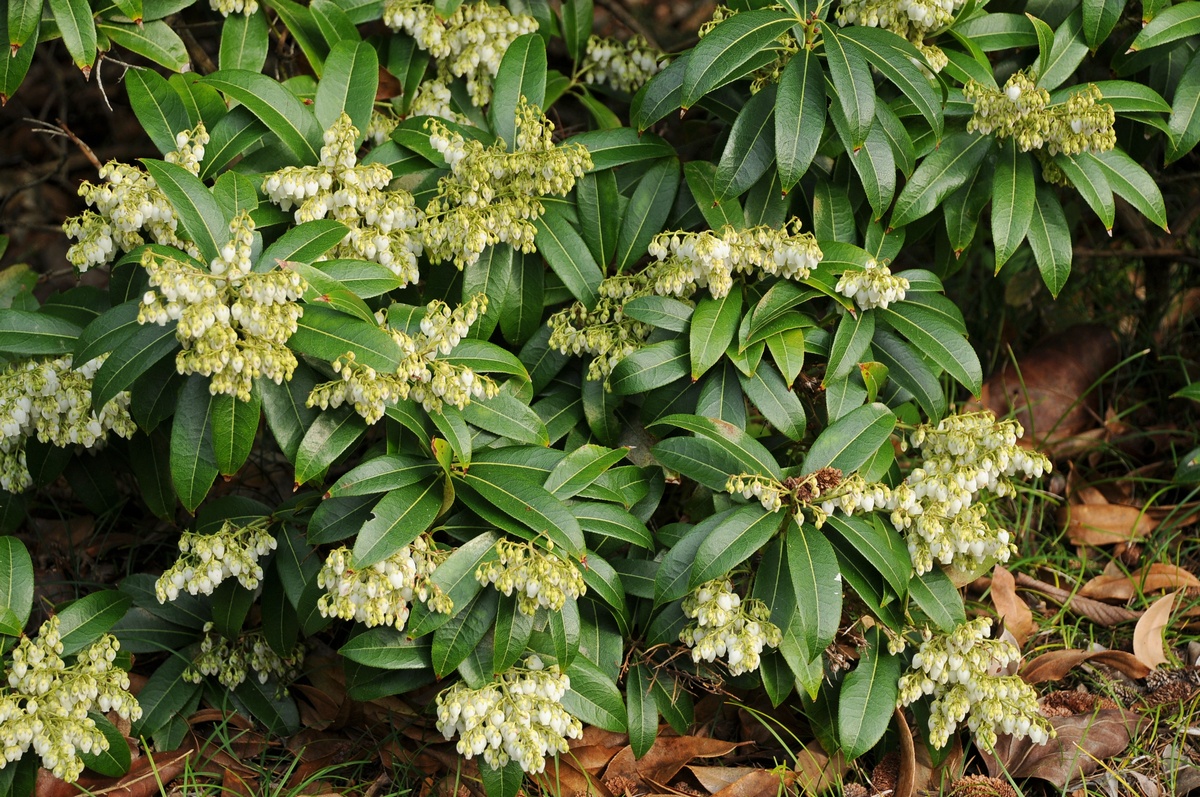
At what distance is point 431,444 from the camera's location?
2.35 m

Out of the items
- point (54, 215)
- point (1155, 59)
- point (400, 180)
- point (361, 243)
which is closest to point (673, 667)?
point (361, 243)

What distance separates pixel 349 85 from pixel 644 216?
34.4 inches

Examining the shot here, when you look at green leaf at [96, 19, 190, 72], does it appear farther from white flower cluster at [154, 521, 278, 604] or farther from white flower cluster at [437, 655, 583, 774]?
white flower cluster at [437, 655, 583, 774]

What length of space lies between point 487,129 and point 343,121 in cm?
65

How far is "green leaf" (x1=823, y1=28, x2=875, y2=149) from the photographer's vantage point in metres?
2.42

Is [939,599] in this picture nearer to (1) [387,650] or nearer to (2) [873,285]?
(2) [873,285]

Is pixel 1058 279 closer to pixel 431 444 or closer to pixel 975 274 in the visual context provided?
pixel 975 274

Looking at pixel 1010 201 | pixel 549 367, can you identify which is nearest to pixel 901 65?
pixel 1010 201

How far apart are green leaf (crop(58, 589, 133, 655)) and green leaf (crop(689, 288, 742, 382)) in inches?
62.3

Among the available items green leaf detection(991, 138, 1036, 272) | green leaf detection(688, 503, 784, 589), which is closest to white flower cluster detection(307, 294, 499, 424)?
green leaf detection(688, 503, 784, 589)

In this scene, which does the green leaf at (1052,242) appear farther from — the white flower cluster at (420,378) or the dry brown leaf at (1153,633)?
the white flower cluster at (420,378)

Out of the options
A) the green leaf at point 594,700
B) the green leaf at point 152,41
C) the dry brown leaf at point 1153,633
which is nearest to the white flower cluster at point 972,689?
the dry brown leaf at point 1153,633

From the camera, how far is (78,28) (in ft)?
8.70

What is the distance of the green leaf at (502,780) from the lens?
2354mm
